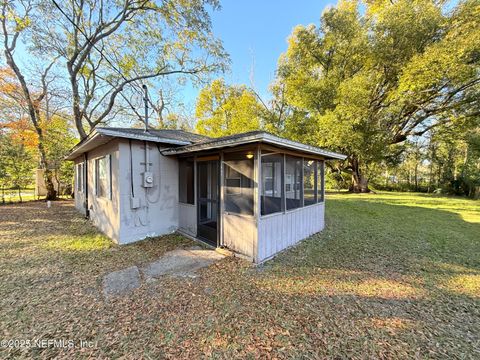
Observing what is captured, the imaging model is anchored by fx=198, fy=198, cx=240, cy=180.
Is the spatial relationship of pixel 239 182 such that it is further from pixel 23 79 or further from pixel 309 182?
pixel 23 79

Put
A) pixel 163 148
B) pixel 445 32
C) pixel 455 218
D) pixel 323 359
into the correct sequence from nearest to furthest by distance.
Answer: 1. pixel 323 359
2. pixel 163 148
3. pixel 455 218
4. pixel 445 32

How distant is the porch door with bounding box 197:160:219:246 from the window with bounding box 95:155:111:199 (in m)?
2.52

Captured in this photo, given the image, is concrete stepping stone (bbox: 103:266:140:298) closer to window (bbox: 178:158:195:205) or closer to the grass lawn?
the grass lawn

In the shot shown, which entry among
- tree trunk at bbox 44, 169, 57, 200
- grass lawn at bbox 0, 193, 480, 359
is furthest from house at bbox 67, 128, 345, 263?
tree trunk at bbox 44, 169, 57, 200

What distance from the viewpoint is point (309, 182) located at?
5578 millimetres

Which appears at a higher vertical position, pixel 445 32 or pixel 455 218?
pixel 445 32

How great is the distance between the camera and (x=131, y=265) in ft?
12.7

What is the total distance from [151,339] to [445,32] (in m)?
17.5

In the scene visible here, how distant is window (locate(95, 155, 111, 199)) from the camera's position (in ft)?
17.8

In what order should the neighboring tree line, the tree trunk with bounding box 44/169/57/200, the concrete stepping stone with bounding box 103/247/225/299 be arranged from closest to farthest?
the concrete stepping stone with bounding box 103/247/225/299, the neighboring tree line, the tree trunk with bounding box 44/169/57/200

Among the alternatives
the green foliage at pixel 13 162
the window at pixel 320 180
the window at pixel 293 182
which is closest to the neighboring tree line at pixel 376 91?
the window at pixel 320 180

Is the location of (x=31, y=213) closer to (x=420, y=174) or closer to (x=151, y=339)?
(x=151, y=339)

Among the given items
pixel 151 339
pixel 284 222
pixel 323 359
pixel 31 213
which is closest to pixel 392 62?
pixel 284 222

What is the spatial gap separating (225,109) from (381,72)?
11.4 metres
